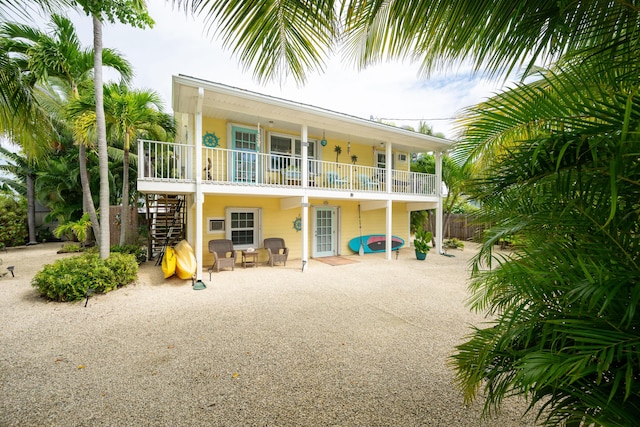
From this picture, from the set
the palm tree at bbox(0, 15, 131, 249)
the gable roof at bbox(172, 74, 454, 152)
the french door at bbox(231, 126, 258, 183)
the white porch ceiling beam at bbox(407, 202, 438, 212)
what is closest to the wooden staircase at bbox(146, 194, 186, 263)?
the palm tree at bbox(0, 15, 131, 249)

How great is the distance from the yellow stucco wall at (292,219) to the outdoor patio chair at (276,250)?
0.50m

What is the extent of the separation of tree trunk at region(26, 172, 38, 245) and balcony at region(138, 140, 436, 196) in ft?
30.8

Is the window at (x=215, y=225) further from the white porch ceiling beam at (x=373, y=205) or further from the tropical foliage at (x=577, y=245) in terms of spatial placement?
the tropical foliage at (x=577, y=245)

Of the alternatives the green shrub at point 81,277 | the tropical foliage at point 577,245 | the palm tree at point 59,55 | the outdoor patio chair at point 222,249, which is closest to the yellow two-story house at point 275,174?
the outdoor patio chair at point 222,249

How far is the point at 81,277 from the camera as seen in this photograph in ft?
18.7

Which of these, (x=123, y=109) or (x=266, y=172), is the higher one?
(x=123, y=109)

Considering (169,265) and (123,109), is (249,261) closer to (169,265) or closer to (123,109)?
(169,265)

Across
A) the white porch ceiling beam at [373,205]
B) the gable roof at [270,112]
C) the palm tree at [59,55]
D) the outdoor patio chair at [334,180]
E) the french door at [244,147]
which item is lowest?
the white porch ceiling beam at [373,205]

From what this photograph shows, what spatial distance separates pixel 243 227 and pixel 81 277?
4.56 metres

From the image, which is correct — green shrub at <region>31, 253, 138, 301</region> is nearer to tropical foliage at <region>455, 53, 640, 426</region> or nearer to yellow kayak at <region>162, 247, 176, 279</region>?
yellow kayak at <region>162, 247, 176, 279</region>

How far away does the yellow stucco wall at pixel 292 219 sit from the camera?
8.98m

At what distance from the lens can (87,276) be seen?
5812 mm

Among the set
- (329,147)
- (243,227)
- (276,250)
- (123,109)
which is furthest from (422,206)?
(123,109)

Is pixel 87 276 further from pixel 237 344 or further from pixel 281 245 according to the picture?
pixel 281 245
